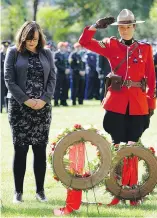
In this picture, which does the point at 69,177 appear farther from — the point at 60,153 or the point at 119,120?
the point at 119,120

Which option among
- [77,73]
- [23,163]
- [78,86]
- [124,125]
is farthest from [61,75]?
[23,163]

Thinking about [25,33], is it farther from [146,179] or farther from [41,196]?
[146,179]

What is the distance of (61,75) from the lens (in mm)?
24781

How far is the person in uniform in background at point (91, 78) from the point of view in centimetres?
2675

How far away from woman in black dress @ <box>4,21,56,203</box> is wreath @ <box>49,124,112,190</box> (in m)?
0.59

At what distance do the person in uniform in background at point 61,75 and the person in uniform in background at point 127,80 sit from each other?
50.9 feet

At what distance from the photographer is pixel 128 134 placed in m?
8.64

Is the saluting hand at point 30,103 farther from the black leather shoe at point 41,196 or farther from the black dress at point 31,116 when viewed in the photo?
the black leather shoe at point 41,196

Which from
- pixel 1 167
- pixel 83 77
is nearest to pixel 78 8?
pixel 83 77

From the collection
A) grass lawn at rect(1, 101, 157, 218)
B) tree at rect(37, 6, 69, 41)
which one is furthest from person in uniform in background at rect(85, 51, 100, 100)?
tree at rect(37, 6, 69, 41)

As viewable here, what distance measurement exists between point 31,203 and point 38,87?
3.86 feet

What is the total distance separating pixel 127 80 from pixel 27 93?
3.41ft

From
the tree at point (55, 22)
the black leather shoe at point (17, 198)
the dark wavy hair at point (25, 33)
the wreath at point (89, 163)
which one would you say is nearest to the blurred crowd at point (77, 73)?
the black leather shoe at point (17, 198)

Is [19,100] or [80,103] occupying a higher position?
Result: [19,100]
